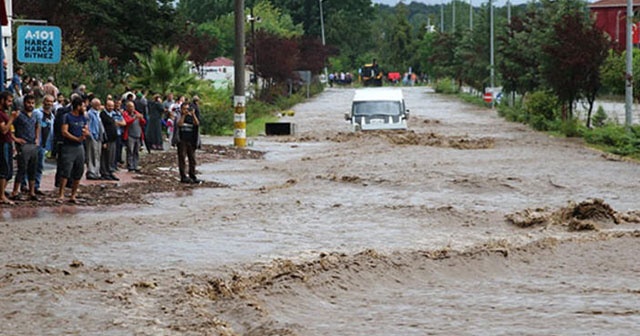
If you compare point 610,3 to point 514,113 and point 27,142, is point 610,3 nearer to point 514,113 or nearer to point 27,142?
point 514,113

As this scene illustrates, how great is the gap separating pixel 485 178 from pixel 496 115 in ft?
128

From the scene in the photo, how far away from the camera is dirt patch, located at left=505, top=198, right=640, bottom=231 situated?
18.9 meters

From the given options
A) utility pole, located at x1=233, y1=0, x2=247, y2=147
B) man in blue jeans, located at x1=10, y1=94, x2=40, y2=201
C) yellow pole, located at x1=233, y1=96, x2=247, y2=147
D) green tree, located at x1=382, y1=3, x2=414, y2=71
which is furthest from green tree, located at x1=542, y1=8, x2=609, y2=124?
green tree, located at x1=382, y1=3, x2=414, y2=71

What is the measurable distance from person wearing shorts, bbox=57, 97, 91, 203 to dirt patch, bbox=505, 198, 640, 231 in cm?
725

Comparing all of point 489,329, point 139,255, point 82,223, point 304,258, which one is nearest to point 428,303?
point 489,329

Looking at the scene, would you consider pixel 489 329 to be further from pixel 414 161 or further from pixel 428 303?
pixel 414 161

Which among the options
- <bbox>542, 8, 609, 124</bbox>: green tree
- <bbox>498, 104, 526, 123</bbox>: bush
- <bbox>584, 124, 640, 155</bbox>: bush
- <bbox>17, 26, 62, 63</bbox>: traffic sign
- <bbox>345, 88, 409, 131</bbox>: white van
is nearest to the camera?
<bbox>17, 26, 62, 63</bbox>: traffic sign

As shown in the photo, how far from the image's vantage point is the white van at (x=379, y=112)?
48.1 meters

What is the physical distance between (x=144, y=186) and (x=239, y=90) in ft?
50.2

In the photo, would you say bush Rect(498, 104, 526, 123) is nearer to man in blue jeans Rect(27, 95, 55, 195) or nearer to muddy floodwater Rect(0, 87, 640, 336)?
muddy floodwater Rect(0, 87, 640, 336)

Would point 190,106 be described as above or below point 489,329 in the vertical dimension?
Answer: above

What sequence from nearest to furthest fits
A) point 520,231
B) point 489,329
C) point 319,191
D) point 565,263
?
point 489,329 < point 565,263 < point 520,231 < point 319,191

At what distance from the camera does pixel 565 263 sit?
50.0ft

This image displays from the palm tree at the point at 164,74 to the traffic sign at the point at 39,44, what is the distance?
835 inches
